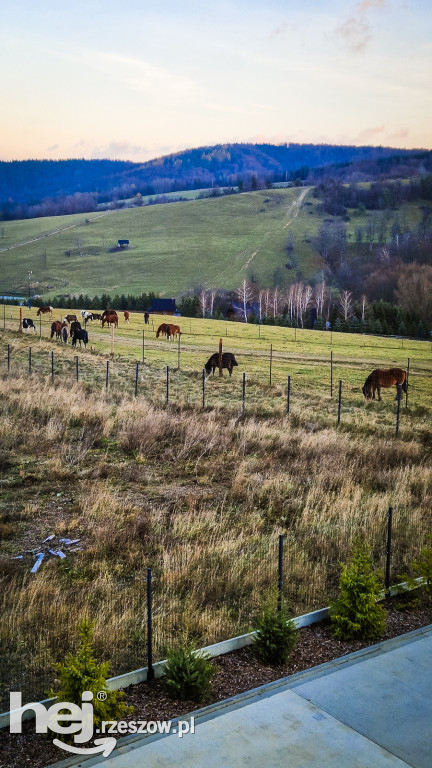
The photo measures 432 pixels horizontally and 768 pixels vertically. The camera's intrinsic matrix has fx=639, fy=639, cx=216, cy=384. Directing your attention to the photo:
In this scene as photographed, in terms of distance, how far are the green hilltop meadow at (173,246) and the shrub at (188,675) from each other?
89759 millimetres

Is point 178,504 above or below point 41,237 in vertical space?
below

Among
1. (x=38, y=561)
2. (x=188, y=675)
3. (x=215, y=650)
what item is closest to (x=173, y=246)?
(x=38, y=561)

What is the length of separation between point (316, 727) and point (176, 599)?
10.2 ft

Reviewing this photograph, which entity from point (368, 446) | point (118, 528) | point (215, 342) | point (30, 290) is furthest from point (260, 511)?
point (30, 290)

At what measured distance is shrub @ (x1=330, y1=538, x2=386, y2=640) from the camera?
7410mm

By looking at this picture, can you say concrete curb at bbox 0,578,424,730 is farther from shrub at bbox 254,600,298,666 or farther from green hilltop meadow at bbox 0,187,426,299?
green hilltop meadow at bbox 0,187,426,299

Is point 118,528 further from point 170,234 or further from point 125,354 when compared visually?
point 170,234

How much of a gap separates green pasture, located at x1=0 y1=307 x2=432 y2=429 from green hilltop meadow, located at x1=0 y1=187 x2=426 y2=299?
4288 cm

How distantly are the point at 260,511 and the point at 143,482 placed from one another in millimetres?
3241

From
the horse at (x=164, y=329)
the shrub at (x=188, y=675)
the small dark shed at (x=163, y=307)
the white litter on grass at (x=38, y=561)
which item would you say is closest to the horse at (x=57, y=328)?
the horse at (x=164, y=329)

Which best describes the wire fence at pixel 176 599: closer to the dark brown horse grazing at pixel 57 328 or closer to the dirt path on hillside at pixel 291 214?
the dark brown horse grazing at pixel 57 328

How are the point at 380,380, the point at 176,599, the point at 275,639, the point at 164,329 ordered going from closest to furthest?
the point at 275,639, the point at 176,599, the point at 380,380, the point at 164,329

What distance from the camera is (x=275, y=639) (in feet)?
22.8

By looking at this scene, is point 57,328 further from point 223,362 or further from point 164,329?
point 223,362
